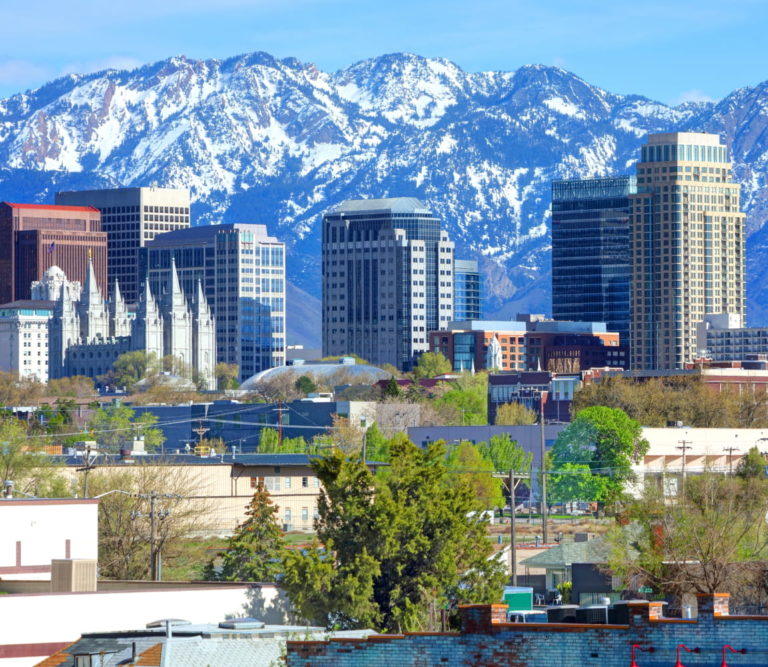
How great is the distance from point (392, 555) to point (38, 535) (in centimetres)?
1474

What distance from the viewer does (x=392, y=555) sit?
255ft

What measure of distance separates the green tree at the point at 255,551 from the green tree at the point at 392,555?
73.0 ft

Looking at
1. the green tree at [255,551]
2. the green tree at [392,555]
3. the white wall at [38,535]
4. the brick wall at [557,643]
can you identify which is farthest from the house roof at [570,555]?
the brick wall at [557,643]

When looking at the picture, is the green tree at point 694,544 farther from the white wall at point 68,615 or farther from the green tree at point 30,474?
the green tree at point 30,474

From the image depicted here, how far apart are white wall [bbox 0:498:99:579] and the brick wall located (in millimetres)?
35621

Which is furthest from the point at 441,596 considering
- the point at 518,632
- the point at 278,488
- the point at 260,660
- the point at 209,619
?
the point at 278,488

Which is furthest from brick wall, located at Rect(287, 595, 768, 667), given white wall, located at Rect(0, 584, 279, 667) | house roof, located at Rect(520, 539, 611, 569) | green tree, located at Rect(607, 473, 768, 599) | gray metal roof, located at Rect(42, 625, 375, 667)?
house roof, located at Rect(520, 539, 611, 569)

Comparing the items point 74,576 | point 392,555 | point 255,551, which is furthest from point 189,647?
point 255,551

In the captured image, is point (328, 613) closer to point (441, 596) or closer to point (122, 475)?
point (441, 596)

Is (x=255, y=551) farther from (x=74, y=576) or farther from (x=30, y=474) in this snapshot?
(x=30, y=474)

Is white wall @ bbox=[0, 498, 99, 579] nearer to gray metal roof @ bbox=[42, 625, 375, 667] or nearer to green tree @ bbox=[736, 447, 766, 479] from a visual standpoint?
gray metal roof @ bbox=[42, 625, 375, 667]

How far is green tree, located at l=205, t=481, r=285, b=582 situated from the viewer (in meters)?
104

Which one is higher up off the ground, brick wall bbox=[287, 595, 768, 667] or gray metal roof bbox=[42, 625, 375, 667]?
brick wall bbox=[287, 595, 768, 667]

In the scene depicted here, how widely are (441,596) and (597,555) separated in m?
22.2
